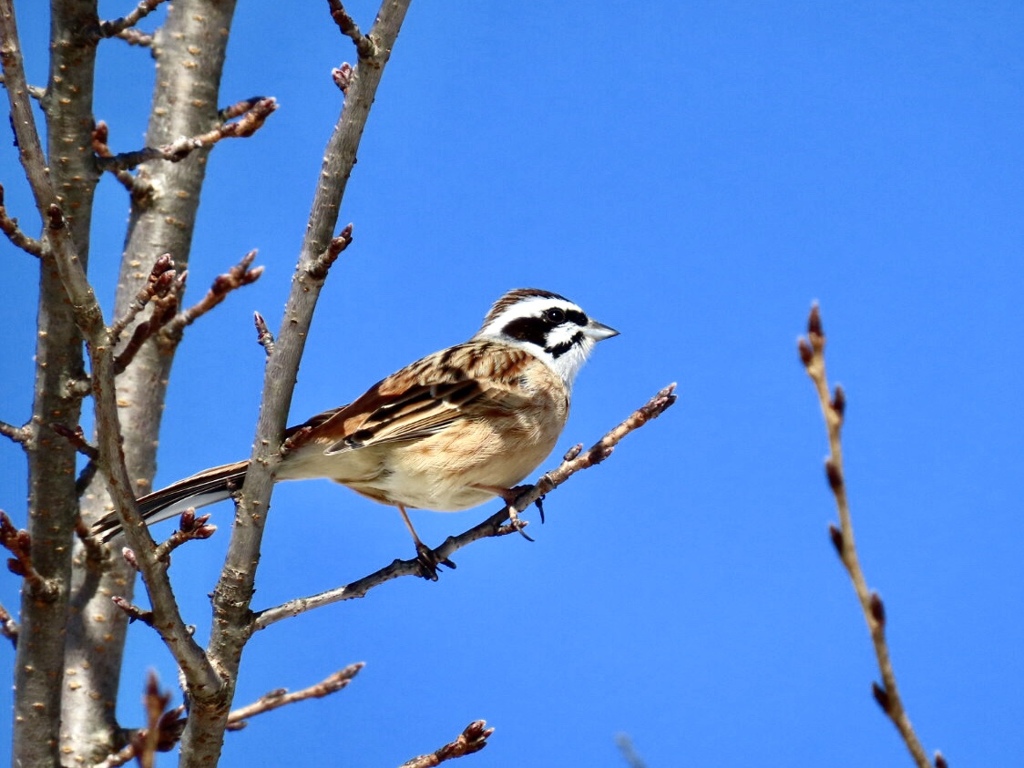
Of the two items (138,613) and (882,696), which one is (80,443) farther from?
(882,696)

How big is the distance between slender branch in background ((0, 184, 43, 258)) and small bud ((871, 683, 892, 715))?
3427mm

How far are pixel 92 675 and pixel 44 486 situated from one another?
124cm

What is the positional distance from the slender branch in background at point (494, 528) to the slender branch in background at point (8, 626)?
1.61 meters

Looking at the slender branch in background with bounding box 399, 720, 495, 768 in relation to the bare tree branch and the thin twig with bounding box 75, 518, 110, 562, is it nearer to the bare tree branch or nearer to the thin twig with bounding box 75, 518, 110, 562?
the bare tree branch

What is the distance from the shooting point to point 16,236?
407 centimetres

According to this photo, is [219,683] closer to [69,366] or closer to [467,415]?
[69,366]

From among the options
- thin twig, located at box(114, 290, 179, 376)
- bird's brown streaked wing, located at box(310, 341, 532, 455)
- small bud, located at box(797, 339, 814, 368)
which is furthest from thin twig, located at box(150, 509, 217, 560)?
small bud, located at box(797, 339, 814, 368)

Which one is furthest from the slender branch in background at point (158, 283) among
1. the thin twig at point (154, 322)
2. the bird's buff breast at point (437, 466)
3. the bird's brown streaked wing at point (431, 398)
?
the bird's buff breast at point (437, 466)

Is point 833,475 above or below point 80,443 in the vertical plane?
below

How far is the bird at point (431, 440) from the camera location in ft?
16.2

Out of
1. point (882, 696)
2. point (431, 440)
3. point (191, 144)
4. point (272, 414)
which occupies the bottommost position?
point (882, 696)

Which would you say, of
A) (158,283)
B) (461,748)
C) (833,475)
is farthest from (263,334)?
(833,475)

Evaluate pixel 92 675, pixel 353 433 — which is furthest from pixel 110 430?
pixel 92 675

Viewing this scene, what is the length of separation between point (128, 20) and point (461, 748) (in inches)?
118
